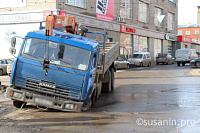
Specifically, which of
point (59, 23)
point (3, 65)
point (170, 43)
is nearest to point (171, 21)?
point (170, 43)

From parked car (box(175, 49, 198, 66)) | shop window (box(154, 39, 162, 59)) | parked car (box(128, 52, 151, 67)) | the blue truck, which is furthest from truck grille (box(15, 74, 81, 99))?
shop window (box(154, 39, 162, 59))

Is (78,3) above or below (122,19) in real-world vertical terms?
above

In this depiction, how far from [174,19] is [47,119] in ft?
159

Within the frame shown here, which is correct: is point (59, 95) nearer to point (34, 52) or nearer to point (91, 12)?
point (34, 52)

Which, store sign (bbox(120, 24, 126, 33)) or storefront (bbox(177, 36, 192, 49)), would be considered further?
storefront (bbox(177, 36, 192, 49))

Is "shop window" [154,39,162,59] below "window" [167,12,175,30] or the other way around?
below

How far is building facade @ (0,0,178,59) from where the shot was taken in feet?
84.4

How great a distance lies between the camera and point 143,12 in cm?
4178

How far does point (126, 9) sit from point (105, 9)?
251 inches

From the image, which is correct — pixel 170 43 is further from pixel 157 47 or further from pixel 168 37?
pixel 157 47

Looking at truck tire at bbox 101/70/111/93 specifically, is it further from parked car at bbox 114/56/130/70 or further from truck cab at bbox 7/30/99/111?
parked car at bbox 114/56/130/70

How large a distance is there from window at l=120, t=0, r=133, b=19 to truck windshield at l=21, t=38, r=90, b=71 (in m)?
28.8

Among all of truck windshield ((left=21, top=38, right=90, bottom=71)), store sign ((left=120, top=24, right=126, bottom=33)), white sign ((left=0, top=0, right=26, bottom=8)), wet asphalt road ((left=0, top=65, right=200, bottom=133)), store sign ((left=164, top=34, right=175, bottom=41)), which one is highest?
white sign ((left=0, top=0, right=26, bottom=8))

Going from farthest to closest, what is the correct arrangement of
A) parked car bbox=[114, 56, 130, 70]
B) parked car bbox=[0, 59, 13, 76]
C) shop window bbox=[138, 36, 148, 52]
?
1. shop window bbox=[138, 36, 148, 52]
2. parked car bbox=[114, 56, 130, 70]
3. parked car bbox=[0, 59, 13, 76]
